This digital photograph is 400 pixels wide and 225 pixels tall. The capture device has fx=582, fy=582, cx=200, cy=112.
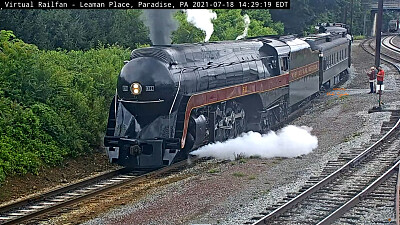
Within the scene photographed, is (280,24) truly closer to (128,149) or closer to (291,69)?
(291,69)

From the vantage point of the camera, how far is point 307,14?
2048 inches

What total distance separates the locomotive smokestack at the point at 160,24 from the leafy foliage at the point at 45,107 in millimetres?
2749

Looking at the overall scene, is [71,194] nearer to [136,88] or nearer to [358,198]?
[136,88]

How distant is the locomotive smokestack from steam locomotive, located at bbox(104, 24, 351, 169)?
937mm

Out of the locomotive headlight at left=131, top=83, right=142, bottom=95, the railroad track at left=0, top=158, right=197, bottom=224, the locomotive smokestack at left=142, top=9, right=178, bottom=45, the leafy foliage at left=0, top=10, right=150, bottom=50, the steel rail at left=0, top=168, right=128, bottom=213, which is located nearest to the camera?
the railroad track at left=0, top=158, right=197, bottom=224

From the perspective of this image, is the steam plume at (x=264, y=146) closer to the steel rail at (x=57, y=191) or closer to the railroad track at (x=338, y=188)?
the railroad track at (x=338, y=188)

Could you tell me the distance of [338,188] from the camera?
1225 cm

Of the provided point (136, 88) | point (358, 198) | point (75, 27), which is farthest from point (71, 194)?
point (75, 27)

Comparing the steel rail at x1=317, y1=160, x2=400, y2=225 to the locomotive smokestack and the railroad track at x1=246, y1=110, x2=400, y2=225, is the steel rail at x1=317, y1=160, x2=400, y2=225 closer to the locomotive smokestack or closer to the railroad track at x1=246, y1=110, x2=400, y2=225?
the railroad track at x1=246, y1=110, x2=400, y2=225

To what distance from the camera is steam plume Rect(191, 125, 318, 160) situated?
15.9 m

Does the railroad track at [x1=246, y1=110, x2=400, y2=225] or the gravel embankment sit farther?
the gravel embankment

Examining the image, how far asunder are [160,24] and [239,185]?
18.2 feet

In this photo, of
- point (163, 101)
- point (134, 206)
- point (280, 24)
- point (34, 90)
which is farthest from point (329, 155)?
point (280, 24)

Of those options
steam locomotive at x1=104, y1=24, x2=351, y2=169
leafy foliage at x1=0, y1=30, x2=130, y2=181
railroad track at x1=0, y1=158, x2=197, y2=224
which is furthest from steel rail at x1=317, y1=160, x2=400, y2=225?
leafy foliage at x1=0, y1=30, x2=130, y2=181
